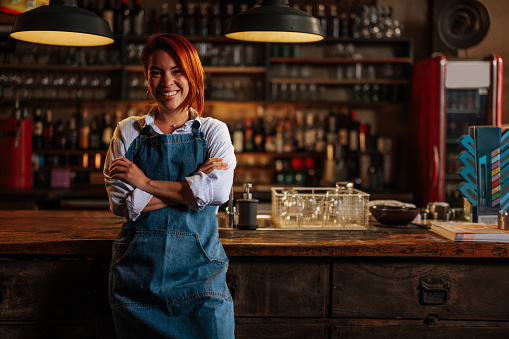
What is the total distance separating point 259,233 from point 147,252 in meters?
0.60

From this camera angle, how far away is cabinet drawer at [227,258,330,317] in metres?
2.04

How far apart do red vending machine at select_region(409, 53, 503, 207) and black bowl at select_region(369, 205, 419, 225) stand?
97.5 inches

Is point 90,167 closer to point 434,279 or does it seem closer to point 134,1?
point 134,1

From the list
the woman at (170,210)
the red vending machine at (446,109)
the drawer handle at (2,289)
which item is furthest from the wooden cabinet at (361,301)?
the red vending machine at (446,109)

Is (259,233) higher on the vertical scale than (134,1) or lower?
lower

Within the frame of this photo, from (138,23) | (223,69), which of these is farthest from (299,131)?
(138,23)

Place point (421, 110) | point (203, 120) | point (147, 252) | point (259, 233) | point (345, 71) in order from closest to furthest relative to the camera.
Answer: point (147, 252) < point (203, 120) < point (259, 233) < point (421, 110) < point (345, 71)

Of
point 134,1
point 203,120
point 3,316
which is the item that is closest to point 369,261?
point 203,120

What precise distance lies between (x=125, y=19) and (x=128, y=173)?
3.62m

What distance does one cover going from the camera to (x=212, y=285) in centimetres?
182

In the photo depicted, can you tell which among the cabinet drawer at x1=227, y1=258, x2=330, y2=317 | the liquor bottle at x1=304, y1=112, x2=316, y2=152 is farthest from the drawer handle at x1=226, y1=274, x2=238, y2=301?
the liquor bottle at x1=304, y1=112, x2=316, y2=152

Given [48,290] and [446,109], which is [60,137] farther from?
[446,109]

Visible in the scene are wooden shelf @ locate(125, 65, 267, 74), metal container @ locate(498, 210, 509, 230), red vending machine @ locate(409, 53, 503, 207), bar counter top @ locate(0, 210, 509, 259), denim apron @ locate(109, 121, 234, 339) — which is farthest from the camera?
wooden shelf @ locate(125, 65, 267, 74)

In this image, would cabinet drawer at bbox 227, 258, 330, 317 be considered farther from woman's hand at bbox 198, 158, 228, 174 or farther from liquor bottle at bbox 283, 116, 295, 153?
liquor bottle at bbox 283, 116, 295, 153
